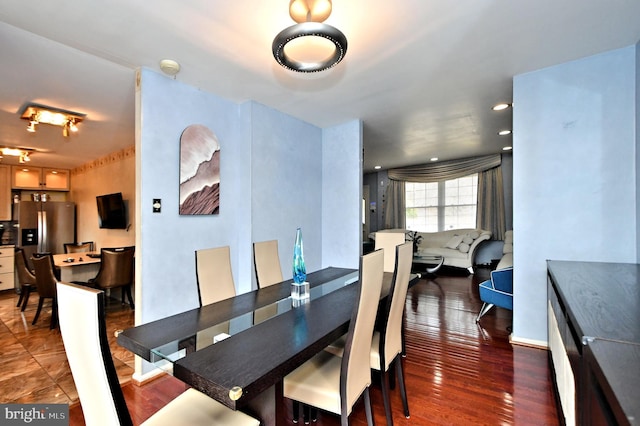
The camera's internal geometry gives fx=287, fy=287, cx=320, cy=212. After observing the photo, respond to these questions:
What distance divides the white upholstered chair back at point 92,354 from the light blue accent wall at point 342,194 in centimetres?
308

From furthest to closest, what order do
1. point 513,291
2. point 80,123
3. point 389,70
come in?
point 80,123 → point 513,291 → point 389,70

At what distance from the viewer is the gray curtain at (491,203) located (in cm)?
644

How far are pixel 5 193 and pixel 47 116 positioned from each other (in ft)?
13.0

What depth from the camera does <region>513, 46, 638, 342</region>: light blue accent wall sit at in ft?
7.54

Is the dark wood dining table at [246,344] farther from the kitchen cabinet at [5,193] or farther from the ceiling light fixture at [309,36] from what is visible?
the kitchen cabinet at [5,193]

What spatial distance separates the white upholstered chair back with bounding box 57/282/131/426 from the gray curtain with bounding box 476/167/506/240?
720cm

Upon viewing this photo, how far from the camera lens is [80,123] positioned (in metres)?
3.63

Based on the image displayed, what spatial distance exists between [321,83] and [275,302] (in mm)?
2068

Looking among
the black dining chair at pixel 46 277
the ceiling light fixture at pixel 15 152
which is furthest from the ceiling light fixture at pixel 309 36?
the ceiling light fixture at pixel 15 152

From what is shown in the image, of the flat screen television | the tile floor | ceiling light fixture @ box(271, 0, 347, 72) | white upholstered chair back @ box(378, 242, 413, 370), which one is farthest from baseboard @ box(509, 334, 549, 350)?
the flat screen television

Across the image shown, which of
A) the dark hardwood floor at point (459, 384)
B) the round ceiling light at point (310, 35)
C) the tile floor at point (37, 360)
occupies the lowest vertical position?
the tile floor at point (37, 360)

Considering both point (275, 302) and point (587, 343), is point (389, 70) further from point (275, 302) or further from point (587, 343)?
point (587, 343)

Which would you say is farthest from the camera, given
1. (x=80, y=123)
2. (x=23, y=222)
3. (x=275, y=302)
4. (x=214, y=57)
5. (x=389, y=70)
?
(x=23, y=222)

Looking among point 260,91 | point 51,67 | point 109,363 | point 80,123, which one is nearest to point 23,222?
point 80,123
